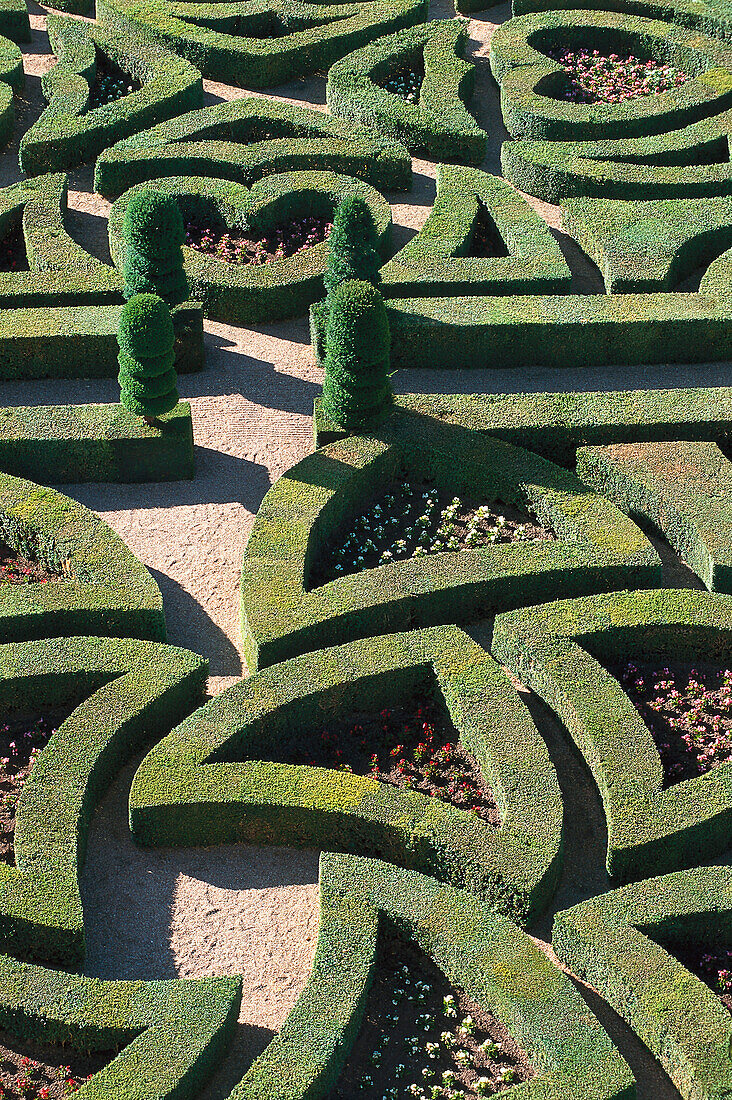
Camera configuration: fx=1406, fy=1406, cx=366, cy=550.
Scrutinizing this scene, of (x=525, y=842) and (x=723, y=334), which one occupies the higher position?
(x=723, y=334)

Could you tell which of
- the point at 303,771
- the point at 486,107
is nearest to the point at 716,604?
the point at 303,771

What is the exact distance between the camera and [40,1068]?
14164mm

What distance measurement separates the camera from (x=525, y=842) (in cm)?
1593

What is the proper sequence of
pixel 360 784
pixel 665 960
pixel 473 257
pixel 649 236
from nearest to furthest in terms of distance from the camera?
pixel 665 960
pixel 360 784
pixel 649 236
pixel 473 257

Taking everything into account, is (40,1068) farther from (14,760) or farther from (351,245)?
(351,245)

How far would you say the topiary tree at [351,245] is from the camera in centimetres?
2270

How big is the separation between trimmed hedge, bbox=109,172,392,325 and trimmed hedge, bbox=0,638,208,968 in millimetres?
8919

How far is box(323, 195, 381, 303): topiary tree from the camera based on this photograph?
2270 centimetres

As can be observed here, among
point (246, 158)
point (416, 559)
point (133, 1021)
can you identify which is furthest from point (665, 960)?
point (246, 158)

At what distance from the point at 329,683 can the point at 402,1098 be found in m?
5.34

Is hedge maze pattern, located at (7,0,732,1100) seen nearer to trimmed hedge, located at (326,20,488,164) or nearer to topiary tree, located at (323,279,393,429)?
trimmed hedge, located at (326,20,488,164)

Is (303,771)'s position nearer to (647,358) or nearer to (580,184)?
(647,358)

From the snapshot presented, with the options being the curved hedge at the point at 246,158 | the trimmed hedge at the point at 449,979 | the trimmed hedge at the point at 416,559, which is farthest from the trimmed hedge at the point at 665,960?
the curved hedge at the point at 246,158

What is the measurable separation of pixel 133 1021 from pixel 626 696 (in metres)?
7.18
